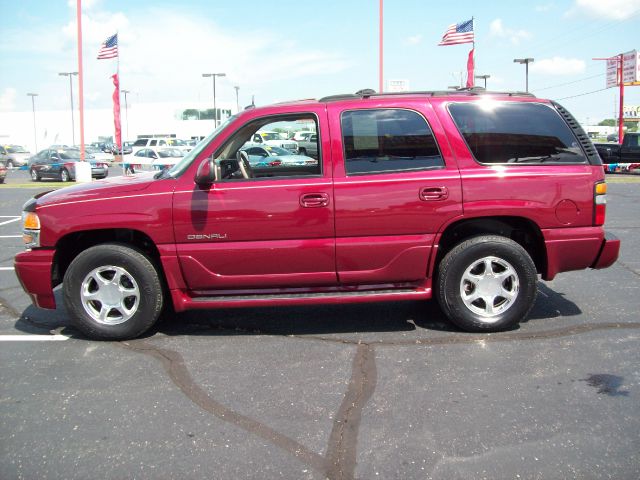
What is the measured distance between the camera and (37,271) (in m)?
4.55

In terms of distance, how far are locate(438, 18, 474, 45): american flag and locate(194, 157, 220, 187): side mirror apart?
71.2ft

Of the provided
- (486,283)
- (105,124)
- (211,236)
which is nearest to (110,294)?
(211,236)

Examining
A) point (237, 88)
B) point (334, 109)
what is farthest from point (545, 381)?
point (237, 88)

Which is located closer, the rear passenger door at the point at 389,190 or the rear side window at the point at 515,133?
the rear passenger door at the point at 389,190

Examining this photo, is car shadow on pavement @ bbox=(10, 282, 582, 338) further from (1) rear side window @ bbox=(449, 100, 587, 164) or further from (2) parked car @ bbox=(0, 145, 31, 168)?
(2) parked car @ bbox=(0, 145, 31, 168)

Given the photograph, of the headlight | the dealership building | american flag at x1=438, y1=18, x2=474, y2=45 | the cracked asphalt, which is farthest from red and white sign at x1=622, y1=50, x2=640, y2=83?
the dealership building

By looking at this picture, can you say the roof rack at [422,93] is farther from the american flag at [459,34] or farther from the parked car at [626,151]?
the parked car at [626,151]

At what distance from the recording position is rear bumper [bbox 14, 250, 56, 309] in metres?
4.55

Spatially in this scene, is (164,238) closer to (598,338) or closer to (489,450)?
(489,450)

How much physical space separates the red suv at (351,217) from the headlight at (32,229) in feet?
0.05

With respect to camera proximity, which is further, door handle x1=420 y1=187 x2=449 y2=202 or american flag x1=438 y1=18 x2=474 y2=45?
american flag x1=438 y1=18 x2=474 y2=45

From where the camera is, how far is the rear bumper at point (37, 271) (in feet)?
14.9

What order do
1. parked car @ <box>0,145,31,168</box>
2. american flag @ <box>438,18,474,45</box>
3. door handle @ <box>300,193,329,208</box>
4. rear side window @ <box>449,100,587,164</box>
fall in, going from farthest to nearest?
parked car @ <box>0,145,31,168</box> → american flag @ <box>438,18,474,45</box> → rear side window @ <box>449,100,587,164</box> → door handle @ <box>300,193,329,208</box>

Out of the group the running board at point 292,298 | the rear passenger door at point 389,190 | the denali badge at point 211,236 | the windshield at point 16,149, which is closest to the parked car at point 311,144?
the rear passenger door at point 389,190
